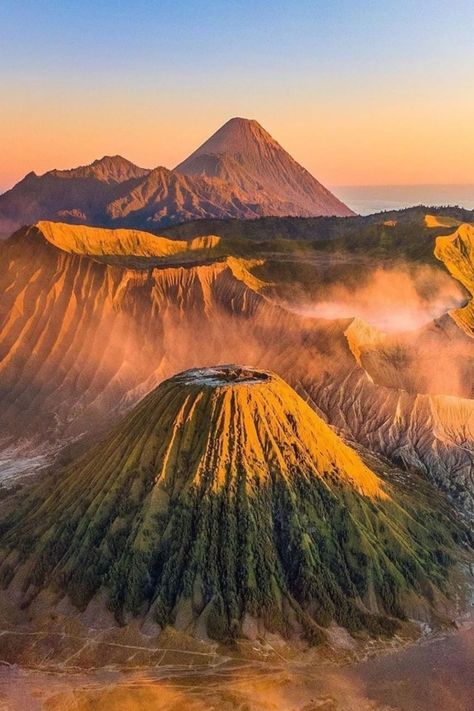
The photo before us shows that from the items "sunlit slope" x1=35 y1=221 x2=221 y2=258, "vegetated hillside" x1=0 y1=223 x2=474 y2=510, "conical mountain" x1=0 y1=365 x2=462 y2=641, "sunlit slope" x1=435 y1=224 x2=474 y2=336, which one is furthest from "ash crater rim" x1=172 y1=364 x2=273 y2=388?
"sunlit slope" x1=35 y1=221 x2=221 y2=258

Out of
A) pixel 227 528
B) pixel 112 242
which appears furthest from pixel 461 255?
pixel 227 528

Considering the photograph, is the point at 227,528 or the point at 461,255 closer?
the point at 227,528

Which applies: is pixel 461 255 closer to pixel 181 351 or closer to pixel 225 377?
pixel 181 351

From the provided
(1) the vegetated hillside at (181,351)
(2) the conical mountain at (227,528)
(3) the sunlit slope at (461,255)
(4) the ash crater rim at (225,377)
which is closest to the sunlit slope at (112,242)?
(1) the vegetated hillside at (181,351)

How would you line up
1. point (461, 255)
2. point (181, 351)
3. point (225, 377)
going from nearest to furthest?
point (225, 377) → point (181, 351) → point (461, 255)

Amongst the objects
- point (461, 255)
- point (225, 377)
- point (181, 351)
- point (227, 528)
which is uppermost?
point (461, 255)

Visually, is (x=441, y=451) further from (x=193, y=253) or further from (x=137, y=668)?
(x=193, y=253)

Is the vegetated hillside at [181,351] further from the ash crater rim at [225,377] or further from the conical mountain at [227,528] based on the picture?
the ash crater rim at [225,377]
